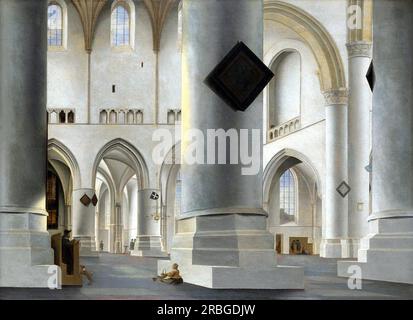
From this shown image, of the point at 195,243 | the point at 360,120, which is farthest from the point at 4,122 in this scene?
the point at 360,120

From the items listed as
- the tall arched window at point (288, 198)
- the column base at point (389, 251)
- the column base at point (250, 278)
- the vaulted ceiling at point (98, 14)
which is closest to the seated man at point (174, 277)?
the column base at point (250, 278)

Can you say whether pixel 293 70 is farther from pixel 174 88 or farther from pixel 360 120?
pixel 360 120

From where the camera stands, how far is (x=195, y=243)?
9.02 m

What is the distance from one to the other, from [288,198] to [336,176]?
1319 centimetres

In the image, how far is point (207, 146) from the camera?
9000 mm

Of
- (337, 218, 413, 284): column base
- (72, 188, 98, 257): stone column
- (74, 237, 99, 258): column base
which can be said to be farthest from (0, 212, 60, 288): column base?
(72, 188, 98, 257): stone column

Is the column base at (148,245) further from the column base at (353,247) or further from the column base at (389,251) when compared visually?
the column base at (389,251)

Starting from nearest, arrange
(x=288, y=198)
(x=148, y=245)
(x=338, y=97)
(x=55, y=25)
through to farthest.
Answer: (x=338, y=97) < (x=148, y=245) < (x=55, y=25) < (x=288, y=198)

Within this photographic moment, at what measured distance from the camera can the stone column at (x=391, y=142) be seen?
10102 millimetres

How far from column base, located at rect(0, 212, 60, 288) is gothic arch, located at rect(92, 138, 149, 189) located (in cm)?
2246

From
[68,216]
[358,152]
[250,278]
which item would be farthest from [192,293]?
[68,216]

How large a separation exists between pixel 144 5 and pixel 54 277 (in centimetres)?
2461

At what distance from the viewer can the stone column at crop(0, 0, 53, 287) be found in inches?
370

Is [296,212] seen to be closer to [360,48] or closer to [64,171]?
[64,171]
